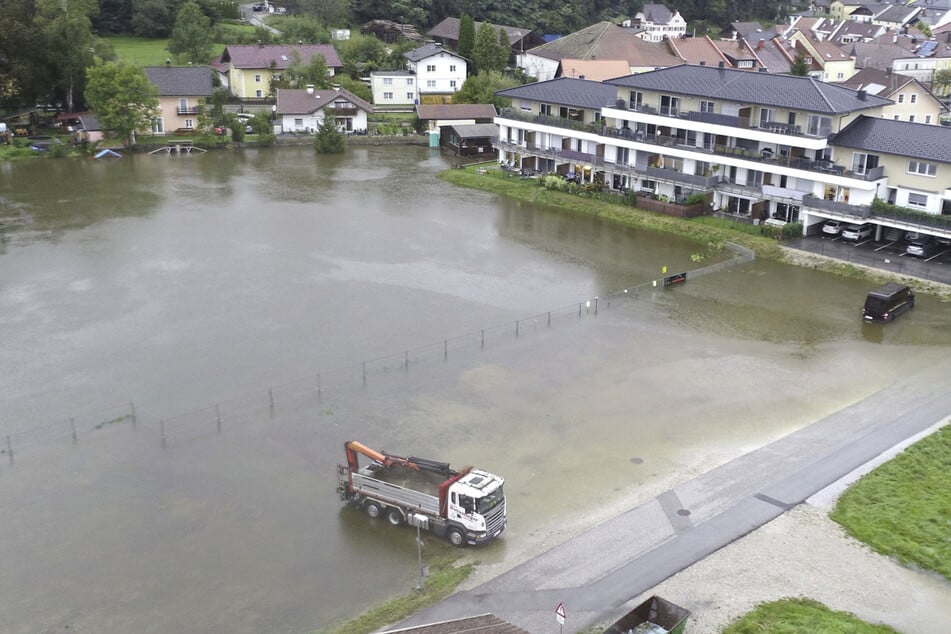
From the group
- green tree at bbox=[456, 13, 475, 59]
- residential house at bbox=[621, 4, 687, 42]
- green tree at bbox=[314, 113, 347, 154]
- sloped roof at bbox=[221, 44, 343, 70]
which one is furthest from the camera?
residential house at bbox=[621, 4, 687, 42]

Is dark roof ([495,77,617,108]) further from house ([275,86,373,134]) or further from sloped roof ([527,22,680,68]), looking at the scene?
sloped roof ([527,22,680,68])

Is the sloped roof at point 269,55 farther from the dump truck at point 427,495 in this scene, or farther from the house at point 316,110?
the dump truck at point 427,495

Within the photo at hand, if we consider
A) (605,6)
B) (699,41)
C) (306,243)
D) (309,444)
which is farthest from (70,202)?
(605,6)

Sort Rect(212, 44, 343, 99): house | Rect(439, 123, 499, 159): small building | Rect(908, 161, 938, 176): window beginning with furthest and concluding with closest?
Rect(212, 44, 343, 99): house < Rect(439, 123, 499, 159): small building < Rect(908, 161, 938, 176): window

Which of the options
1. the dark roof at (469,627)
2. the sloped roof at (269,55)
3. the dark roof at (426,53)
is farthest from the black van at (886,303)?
the sloped roof at (269,55)

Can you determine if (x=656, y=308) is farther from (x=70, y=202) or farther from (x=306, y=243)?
(x=70, y=202)

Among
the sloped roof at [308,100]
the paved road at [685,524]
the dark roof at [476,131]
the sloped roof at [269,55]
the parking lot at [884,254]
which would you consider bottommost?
the paved road at [685,524]

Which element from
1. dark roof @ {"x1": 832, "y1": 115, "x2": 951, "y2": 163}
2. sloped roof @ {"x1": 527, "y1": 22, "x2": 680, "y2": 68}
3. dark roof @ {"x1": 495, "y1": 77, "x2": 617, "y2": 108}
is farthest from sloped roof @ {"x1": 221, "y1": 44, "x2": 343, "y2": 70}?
dark roof @ {"x1": 832, "y1": 115, "x2": 951, "y2": 163}
